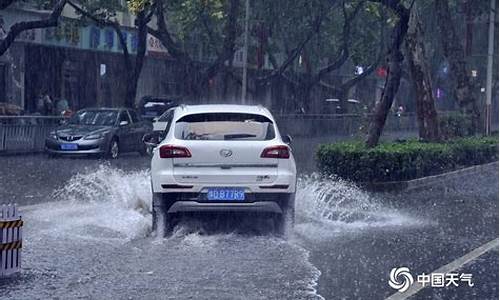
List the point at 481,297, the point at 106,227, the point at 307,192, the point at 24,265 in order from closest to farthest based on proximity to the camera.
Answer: the point at 481,297 → the point at 24,265 → the point at 106,227 → the point at 307,192

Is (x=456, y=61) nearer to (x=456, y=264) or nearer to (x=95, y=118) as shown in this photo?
(x=95, y=118)

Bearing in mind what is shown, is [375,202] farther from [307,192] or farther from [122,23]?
[122,23]


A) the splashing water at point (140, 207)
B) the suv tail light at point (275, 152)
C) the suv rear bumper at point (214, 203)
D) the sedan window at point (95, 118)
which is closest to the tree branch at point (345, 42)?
the sedan window at point (95, 118)

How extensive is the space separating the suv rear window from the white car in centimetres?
1

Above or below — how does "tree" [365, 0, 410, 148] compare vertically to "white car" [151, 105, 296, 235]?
above

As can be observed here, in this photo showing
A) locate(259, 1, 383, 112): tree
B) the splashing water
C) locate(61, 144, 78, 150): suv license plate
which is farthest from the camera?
locate(259, 1, 383, 112): tree

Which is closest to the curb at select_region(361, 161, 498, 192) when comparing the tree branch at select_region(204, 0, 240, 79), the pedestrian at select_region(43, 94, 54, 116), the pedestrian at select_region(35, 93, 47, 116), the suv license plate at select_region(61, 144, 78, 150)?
the suv license plate at select_region(61, 144, 78, 150)

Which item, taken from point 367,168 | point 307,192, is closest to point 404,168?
point 367,168

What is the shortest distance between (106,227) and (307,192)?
4.08m

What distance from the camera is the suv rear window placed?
1088 cm

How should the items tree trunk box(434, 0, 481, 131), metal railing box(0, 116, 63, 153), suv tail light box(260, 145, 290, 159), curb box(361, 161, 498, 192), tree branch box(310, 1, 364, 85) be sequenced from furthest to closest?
1. tree branch box(310, 1, 364, 85)
2. tree trunk box(434, 0, 481, 131)
3. metal railing box(0, 116, 63, 153)
4. curb box(361, 161, 498, 192)
5. suv tail light box(260, 145, 290, 159)

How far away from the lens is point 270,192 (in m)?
10.7

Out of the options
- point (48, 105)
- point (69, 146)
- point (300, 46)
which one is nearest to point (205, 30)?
point (300, 46)

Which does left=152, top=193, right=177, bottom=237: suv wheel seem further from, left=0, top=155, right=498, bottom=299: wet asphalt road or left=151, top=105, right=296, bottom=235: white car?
left=0, top=155, right=498, bottom=299: wet asphalt road
